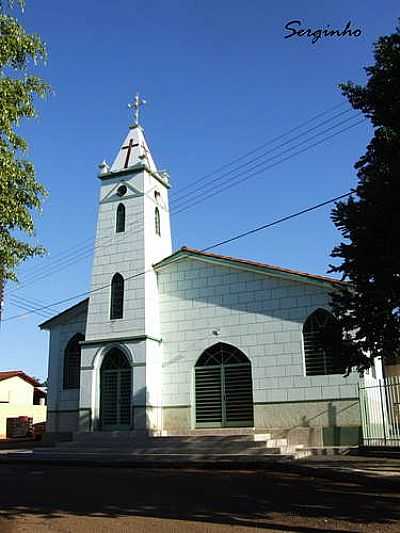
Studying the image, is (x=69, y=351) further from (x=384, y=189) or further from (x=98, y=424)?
(x=384, y=189)

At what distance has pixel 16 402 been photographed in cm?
4628

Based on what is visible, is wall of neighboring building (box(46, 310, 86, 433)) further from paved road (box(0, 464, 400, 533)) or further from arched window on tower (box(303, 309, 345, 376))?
arched window on tower (box(303, 309, 345, 376))

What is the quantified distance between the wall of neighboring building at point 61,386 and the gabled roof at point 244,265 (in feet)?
14.7

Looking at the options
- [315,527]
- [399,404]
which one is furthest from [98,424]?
[315,527]

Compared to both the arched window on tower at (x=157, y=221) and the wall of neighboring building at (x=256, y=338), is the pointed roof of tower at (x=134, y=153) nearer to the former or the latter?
the arched window on tower at (x=157, y=221)

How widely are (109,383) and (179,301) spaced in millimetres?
3961

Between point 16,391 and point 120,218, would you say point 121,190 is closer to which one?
point 120,218

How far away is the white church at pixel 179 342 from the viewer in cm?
1862

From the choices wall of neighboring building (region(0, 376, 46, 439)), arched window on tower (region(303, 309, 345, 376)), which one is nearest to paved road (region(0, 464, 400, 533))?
arched window on tower (region(303, 309, 345, 376))

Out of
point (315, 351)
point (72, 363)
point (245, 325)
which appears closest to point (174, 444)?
point (245, 325)

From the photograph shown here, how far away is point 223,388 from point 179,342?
2388 millimetres

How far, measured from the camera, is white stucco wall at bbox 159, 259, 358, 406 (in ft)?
61.4

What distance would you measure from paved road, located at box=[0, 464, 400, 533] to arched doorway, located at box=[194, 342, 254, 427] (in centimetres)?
549

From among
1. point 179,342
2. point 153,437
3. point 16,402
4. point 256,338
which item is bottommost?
point 153,437
